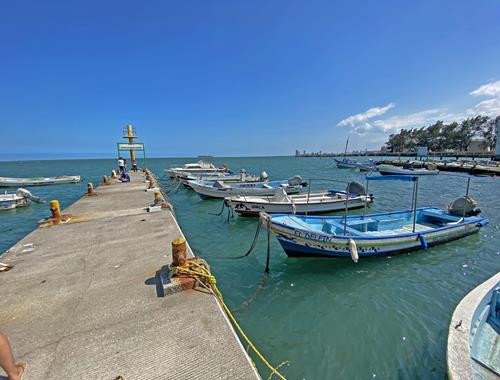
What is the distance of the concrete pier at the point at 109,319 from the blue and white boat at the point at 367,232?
407 cm

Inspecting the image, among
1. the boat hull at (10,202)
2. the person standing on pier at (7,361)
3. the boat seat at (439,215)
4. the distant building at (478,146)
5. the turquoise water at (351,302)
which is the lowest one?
the turquoise water at (351,302)

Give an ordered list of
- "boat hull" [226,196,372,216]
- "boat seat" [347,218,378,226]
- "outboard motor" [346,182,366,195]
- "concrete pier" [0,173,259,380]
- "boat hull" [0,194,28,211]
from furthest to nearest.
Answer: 1. "boat hull" [0,194,28,211]
2. "outboard motor" [346,182,366,195]
3. "boat hull" [226,196,372,216]
4. "boat seat" [347,218,378,226]
5. "concrete pier" [0,173,259,380]

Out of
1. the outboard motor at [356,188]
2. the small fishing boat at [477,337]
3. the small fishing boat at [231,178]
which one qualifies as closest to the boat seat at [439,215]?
the outboard motor at [356,188]

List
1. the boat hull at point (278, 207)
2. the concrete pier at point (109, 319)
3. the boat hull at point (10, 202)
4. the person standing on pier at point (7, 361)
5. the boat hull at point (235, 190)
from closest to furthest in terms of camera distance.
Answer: the person standing on pier at point (7, 361), the concrete pier at point (109, 319), the boat hull at point (278, 207), the boat hull at point (10, 202), the boat hull at point (235, 190)

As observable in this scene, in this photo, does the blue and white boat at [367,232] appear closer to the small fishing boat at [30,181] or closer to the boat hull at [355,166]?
A: the small fishing boat at [30,181]

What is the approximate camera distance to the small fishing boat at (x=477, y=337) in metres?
2.96

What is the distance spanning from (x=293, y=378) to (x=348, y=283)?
3.71m

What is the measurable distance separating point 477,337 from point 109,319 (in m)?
6.06

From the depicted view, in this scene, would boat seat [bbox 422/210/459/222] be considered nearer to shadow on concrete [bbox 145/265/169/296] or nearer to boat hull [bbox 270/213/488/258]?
boat hull [bbox 270/213/488/258]

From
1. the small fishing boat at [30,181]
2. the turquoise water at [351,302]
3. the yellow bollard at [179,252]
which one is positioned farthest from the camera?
the small fishing boat at [30,181]

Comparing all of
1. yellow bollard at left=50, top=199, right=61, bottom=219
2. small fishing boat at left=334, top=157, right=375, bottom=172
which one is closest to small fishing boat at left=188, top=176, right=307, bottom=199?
yellow bollard at left=50, top=199, right=61, bottom=219

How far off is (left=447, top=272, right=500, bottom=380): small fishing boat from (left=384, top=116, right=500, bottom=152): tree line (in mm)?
100455

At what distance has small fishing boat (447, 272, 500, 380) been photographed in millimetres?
2955

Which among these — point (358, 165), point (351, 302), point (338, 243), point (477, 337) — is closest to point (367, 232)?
point (338, 243)
